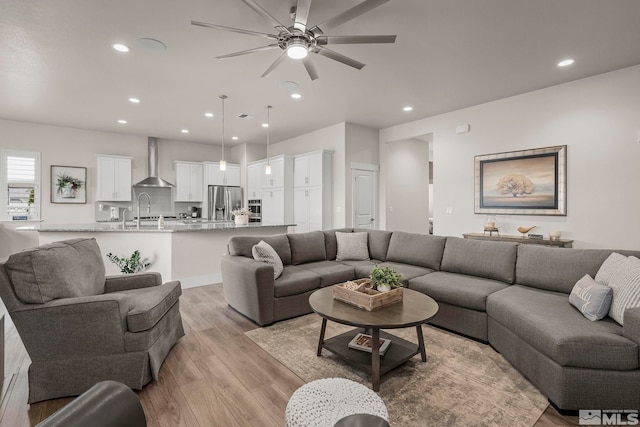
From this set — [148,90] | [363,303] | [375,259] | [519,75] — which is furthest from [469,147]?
[148,90]

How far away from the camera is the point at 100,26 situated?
9.28ft

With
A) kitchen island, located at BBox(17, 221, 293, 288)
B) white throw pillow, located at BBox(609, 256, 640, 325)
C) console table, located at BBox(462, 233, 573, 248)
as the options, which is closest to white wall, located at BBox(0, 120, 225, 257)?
kitchen island, located at BBox(17, 221, 293, 288)

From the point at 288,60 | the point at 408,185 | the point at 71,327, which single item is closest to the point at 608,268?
the point at 288,60

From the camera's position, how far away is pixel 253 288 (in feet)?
10.3

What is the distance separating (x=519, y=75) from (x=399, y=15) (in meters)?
2.25

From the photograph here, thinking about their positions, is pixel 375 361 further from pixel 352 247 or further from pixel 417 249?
pixel 352 247

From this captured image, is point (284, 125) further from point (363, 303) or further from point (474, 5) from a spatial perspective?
point (363, 303)

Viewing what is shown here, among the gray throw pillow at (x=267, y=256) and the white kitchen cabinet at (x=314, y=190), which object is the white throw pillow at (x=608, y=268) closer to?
the gray throw pillow at (x=267, y=256)

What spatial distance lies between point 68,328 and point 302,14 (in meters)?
2.67

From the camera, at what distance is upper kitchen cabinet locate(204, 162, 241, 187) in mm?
7980

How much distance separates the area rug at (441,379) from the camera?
1826mm

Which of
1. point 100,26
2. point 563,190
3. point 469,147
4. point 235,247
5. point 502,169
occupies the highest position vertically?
point 100,26

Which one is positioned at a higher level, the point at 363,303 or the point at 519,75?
the point at 519,75

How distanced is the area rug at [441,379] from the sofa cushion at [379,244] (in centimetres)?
144
